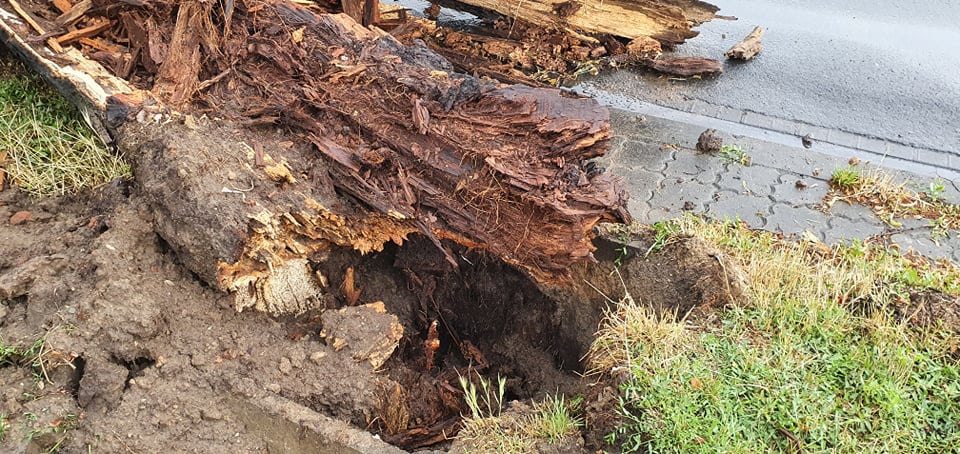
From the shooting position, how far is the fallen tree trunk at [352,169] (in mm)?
3020

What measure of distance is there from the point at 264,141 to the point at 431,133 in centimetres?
82

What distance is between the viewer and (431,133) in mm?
3160

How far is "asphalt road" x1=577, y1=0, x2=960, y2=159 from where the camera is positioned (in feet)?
16.9

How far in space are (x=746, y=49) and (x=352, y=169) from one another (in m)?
4.01

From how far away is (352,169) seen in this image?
10.5 feet

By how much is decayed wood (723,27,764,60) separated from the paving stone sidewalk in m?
1.31

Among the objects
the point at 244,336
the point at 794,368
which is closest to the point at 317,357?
the point at 244,336

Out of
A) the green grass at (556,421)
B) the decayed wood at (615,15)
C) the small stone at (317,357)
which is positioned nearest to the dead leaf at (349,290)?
the small stone at (317,357)

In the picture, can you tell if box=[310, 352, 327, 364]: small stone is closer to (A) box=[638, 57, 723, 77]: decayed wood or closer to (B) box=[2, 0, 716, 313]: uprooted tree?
(B) box=[2, 0, 716, 313]: uprooted tree

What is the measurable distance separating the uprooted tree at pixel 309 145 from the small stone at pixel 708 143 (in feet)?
5.36

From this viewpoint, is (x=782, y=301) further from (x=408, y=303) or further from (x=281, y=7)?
(x=281, y=7)

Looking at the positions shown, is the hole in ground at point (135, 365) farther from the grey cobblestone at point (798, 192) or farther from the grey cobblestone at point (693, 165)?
the grey cobblestone at point (798, 192)

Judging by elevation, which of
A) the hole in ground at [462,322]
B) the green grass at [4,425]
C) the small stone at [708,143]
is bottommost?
the hole in ground at [462,322]

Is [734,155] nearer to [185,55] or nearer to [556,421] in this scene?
[556,421]
